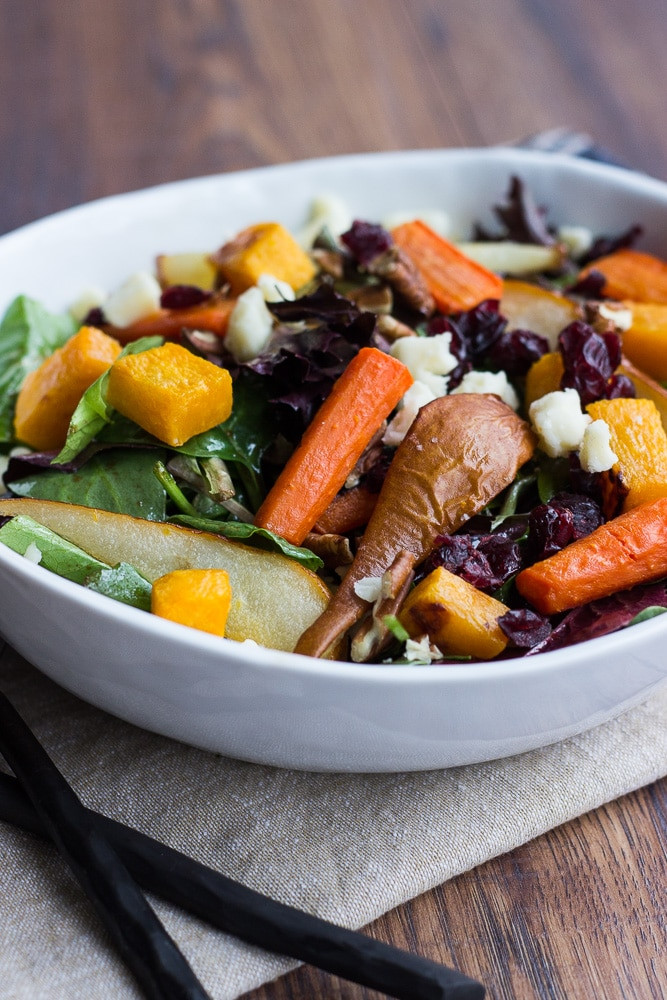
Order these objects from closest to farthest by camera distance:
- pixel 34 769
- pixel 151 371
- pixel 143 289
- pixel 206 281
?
pixel 34 769 → pixel 151 371 → pixel 143 289 → pixel 206 281

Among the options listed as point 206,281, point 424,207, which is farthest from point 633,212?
point 206,281

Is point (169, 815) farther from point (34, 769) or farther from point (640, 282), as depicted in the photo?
point (640, 282)

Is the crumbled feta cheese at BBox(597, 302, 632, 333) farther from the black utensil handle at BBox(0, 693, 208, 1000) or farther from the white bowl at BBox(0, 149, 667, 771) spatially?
the black utensil handle at BBox(0, 693, 208, 1000)

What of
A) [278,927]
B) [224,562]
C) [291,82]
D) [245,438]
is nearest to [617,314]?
[245,438]

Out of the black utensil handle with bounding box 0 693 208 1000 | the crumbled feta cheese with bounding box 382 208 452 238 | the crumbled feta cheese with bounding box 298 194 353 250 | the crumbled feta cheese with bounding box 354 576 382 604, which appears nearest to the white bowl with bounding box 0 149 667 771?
the black utensil handle with bounding box 0 693 208 1000

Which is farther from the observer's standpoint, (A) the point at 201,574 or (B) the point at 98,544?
(B) the point at 98,544

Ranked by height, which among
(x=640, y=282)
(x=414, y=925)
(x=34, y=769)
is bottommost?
(x=414, y=925)

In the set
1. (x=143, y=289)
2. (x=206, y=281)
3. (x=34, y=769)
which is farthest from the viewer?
(x=206, y=281)
